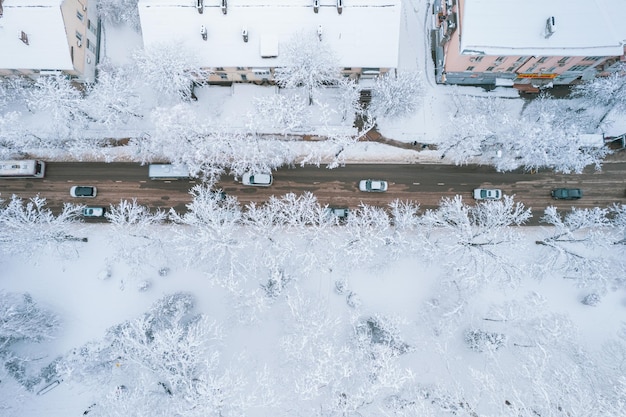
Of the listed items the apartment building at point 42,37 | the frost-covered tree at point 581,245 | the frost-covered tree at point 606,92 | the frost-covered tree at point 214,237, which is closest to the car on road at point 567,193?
the frost-covered tree at point 581,245

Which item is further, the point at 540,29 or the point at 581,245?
the point at 581,245

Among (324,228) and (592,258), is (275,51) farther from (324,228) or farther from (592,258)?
(592,258)

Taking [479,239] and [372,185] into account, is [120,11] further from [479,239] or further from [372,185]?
[479,239]

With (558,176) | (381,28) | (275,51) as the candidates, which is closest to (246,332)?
(275,51)

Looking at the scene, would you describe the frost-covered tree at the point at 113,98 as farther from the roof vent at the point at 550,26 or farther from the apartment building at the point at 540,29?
the roof vent at the point at 550,26

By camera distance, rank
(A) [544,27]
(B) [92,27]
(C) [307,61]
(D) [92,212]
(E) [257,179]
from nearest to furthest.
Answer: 1. (A) [544,27]
2. (C) [307,61]
3. (D) [92,212]
4. (E) [257,179]
5. (B) [92,27]

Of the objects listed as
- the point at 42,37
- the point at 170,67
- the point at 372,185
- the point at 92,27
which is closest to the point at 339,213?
the point at 372,185
